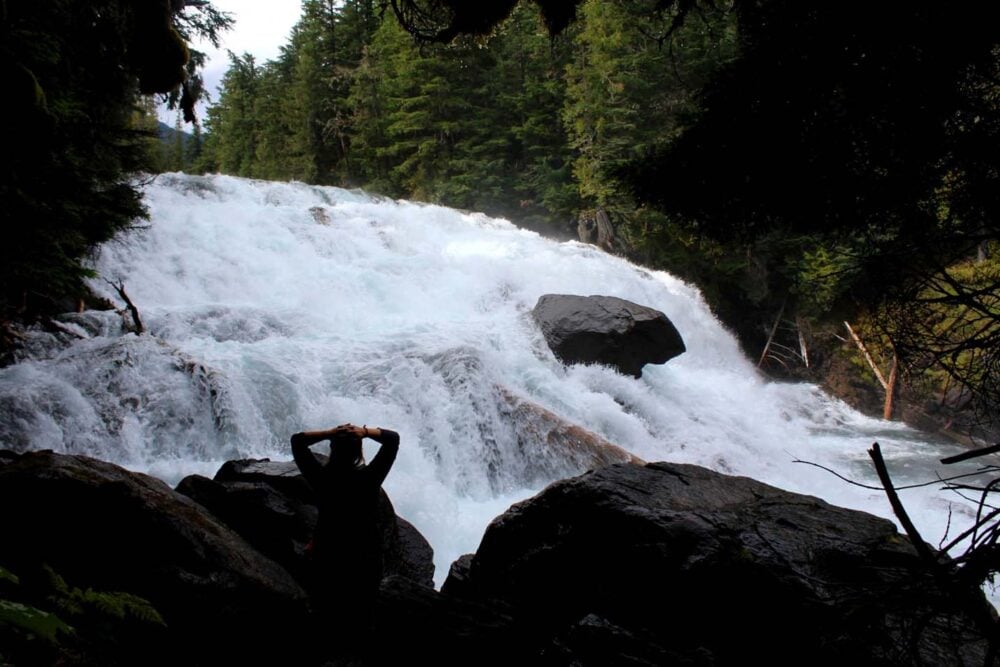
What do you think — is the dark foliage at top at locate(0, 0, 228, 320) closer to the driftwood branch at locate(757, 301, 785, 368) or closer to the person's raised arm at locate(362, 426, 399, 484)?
the person's raised arm at locate(362, 426, 399, 484)

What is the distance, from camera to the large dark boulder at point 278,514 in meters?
4.25

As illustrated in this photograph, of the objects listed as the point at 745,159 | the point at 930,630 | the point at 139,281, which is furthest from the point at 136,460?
the point at 930,630

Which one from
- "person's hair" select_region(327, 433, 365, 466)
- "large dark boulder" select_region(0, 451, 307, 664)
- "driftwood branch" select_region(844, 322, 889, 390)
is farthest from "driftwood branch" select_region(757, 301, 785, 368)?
"large dark boulder" select_region(0, 451, 307, 664)

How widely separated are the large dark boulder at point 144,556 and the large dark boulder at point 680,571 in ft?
4.81

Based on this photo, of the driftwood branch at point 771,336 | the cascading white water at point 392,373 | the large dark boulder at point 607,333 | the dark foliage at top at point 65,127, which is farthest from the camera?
the driftwood branch at point 771,336

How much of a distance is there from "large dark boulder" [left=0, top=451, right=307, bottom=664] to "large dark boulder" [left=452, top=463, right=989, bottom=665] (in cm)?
146

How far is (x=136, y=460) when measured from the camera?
5.93 m

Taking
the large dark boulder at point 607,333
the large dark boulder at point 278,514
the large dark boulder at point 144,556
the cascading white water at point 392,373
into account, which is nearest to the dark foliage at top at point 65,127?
the cascading white water at point 392,373

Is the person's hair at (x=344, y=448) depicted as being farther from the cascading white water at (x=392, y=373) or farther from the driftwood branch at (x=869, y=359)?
the driftwood branch at (x=869, y=359)

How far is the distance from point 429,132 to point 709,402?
2320 centimetres

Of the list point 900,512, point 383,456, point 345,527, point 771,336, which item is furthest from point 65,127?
point 771,336

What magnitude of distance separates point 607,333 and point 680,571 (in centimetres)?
803

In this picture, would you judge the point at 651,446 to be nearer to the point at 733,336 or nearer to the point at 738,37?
the point at 738,37

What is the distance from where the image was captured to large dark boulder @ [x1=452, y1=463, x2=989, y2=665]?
2.97 meters
